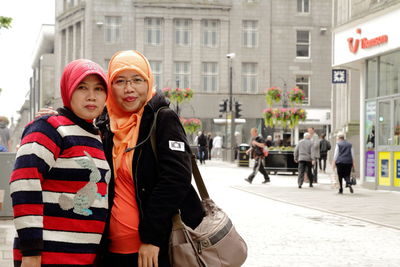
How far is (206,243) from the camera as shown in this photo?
342 centimetres

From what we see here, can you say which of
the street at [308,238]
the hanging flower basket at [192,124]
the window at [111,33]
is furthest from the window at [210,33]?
the street at [308,238]

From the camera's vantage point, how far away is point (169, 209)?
334 centimetres

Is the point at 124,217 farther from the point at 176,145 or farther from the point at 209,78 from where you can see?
the point at 209,78

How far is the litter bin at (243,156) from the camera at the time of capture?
38.7 metres

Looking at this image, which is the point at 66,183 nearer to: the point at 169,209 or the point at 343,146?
the point at 169,209

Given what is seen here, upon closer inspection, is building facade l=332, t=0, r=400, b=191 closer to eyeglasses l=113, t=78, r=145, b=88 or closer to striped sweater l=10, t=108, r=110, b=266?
eyeglasses l=113, t=78, r=145, b=88

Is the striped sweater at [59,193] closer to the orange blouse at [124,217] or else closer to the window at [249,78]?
the orange blouse at [124,217]

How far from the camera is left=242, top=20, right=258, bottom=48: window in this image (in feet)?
224

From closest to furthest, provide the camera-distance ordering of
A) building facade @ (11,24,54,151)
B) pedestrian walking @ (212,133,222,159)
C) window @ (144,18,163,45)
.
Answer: pedestrian walking @ (212,133,222,159) < window @ (144,18,163,45) < building facade @ (11,24,54,151)

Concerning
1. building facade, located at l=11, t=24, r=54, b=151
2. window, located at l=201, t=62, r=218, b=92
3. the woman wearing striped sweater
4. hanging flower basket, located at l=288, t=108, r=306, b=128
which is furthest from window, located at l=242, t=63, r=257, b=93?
the woman wearing striped sweater

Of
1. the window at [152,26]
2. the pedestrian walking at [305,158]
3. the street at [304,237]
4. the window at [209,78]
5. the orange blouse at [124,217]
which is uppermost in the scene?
the window at [152,26]

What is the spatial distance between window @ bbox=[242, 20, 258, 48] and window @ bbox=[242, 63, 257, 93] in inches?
74.0

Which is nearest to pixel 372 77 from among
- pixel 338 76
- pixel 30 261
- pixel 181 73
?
pixel 338 76

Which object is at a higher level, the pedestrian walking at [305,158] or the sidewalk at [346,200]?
the pedestrian walking at [305,158]
